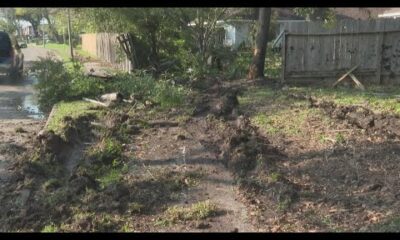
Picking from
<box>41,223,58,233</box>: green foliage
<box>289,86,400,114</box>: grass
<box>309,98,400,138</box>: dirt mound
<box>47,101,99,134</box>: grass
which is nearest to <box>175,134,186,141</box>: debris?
<box>47,101,99,134</box>: grass

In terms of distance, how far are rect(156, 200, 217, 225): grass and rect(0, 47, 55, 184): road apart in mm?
3047

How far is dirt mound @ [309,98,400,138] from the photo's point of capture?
8.80 metres

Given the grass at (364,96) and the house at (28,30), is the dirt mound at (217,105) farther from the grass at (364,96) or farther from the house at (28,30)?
the house at (28,30)

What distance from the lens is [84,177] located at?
665 cm

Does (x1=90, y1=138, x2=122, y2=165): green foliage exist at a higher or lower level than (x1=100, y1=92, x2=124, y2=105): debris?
lower

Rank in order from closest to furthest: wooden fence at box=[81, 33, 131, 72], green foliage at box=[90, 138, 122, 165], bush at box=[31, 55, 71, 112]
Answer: green foliage at box=[90, 138, 122, 165] < bush at box=[31, 55, 71, 112] < wooden fence at box=[81, 33, 131, 72]

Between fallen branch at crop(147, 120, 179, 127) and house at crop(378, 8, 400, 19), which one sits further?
house at crop(378, 8, 400, 19)

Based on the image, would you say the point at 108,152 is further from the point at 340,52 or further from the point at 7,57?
the point at 7,57

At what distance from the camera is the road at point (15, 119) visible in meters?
9.28

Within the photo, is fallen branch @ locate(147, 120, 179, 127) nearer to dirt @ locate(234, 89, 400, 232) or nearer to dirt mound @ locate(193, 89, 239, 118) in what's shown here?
dirt mound @ locate(193, 89, 239, 118)

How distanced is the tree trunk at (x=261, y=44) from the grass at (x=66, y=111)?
18.0 ft

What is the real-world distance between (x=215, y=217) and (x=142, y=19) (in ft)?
51.3

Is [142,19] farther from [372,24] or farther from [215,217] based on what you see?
[215,217]

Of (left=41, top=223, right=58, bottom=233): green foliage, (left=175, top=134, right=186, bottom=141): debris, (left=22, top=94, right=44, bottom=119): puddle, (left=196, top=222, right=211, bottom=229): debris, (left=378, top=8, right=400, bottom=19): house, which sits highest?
(left=378, top=8, right=400, bottom=19): house
